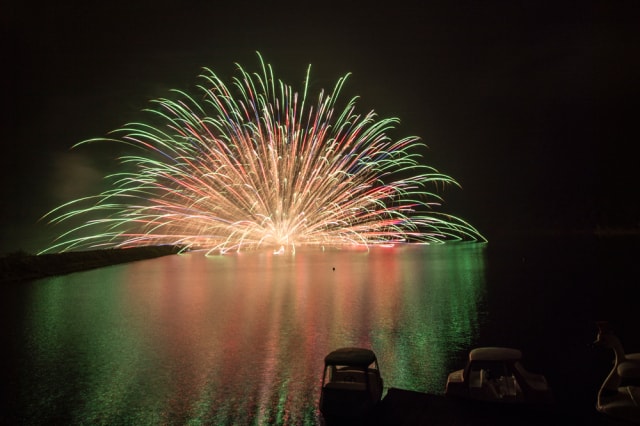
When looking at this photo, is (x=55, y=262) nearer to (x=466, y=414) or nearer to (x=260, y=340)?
(x=260, y=340)

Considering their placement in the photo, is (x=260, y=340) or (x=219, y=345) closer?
(x=219, y=345)

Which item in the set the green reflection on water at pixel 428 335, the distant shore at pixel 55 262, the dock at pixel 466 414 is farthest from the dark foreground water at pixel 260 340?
the distant shore at pixel 55 262

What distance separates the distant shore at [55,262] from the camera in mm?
32688

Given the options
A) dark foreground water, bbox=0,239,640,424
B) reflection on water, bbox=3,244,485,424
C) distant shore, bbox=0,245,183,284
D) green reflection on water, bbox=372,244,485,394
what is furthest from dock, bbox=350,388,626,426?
distant shore, bbox=0,245,183,284

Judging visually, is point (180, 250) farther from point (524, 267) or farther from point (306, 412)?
point (306, 412)

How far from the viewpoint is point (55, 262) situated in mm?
38844

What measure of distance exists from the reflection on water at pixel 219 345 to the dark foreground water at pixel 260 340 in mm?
49

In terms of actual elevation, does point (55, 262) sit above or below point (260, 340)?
above

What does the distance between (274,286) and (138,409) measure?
1830 cm

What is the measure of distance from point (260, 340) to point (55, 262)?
32.6 meters

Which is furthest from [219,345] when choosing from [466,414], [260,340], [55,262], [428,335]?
[55,262]

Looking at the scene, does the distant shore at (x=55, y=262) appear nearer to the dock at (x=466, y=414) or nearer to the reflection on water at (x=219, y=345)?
the reflection on water at (x=219, y=345)

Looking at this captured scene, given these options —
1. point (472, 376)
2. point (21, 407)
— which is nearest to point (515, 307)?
point (472, 376)

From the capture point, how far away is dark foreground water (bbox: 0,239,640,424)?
838 cm
